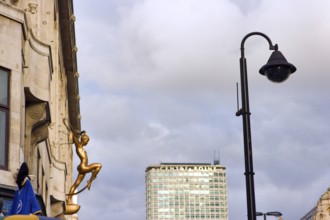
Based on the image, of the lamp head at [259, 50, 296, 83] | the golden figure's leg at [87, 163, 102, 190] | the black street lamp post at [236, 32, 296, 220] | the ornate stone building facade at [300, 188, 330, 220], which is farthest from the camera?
the ornate stone building facade at [300, 188, 330, 220]

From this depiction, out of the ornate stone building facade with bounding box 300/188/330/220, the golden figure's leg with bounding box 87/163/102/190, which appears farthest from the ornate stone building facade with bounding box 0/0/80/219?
the ornate stone building facade with bounding box 300/188/330/220

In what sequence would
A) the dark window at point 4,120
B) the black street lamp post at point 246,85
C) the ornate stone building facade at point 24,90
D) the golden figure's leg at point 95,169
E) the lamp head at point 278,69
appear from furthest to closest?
the golden figure's leg at point 95,169 → the ornate stone building facade at point 24,90 → the dark window at point 4,120 → the lamp head at point 278,69 → the black street lamp post at point 246,85

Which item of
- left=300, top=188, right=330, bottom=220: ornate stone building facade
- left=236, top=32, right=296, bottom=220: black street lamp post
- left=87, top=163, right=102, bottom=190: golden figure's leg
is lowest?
left=236, top=32, right=296, bottom=220: black street lamp post

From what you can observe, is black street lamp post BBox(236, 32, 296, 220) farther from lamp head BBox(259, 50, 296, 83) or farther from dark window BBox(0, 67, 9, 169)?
dark window BBox(0, 67, 9, 169)

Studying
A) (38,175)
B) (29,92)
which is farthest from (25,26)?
(38,175)

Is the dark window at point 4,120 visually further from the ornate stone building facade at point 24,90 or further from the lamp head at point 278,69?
the lamp head at point 278,69

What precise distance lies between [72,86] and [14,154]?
31254 millimetres

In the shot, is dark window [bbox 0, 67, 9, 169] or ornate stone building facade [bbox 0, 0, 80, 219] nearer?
dark window [bbox 0, 67, 9, 169]

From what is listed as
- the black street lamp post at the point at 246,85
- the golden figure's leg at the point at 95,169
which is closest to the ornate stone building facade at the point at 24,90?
the golden figure's leg at the point at 95,169

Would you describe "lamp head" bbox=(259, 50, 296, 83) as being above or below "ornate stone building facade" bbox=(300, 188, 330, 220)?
below

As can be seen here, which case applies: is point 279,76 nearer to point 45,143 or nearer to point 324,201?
point 45,143

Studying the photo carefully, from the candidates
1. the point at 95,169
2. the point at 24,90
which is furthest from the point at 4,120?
the point at 95,169

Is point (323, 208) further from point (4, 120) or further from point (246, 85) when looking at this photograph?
point (246, 85)

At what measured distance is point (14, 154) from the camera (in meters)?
21.0
